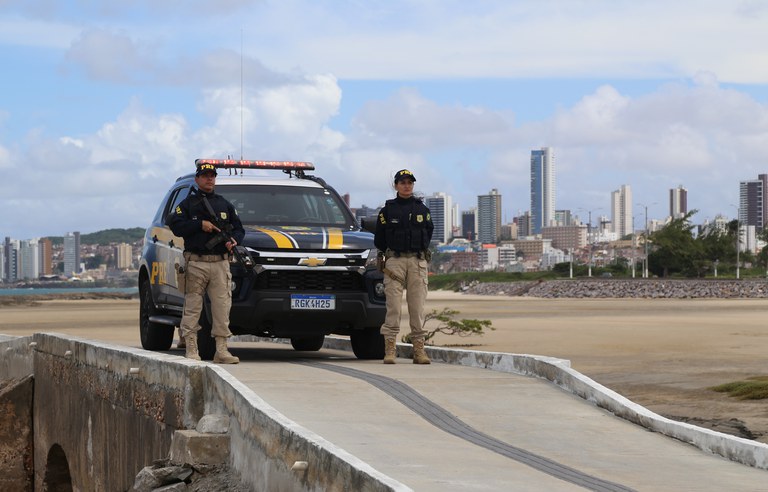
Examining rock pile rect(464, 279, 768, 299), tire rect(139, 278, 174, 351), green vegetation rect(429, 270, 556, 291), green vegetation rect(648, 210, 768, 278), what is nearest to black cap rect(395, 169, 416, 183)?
tire rect(139, 278, 174, 351)

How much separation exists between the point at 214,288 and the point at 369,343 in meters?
2.20

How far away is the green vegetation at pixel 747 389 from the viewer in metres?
16.1

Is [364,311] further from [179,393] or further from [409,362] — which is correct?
[179,393]

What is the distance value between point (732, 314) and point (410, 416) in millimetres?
43983

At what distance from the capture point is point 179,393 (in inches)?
406

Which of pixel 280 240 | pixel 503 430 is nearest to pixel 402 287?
pixel 280 240

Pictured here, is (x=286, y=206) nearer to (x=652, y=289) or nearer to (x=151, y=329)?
(x=151, y=329)

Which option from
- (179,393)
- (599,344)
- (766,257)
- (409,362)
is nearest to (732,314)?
(599,344)

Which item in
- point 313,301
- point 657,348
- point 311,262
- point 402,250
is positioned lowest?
point 657,348

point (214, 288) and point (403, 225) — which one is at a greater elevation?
point (403, 225)

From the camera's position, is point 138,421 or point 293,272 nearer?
point 138,421

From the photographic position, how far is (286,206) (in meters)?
14.6

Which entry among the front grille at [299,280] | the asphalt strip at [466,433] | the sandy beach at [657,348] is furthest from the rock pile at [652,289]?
the asphalt strip at [466,433]

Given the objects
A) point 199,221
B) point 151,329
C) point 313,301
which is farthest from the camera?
point 151,329
